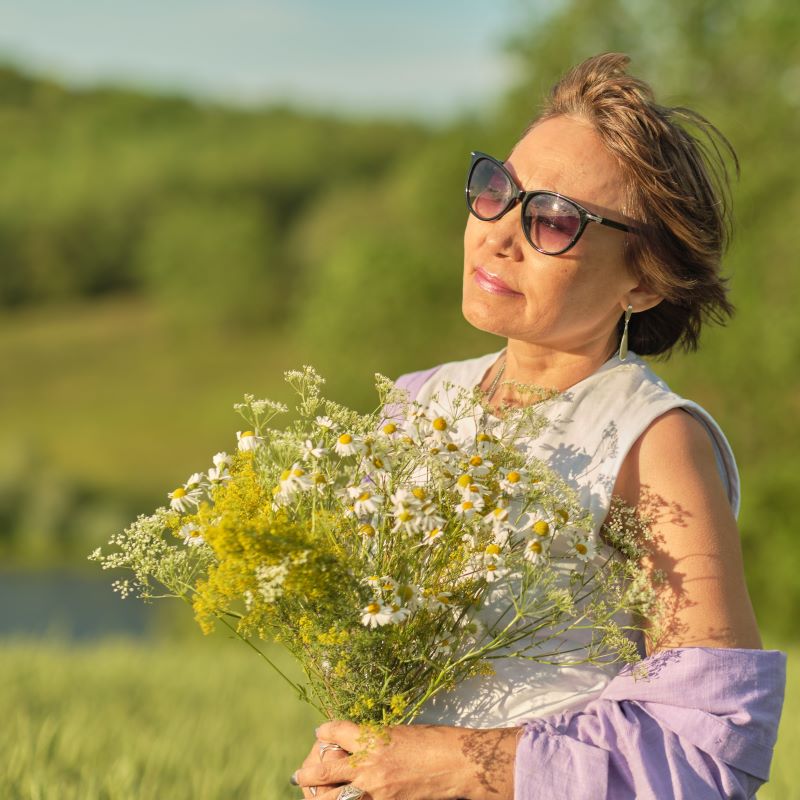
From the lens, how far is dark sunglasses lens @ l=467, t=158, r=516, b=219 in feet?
6.62

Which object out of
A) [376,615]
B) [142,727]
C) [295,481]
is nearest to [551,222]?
[295,481]

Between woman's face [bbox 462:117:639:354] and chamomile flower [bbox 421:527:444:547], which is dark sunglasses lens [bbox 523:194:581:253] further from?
chamomile flower [bbox 421:527:444:547]

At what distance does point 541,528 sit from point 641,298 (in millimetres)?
626

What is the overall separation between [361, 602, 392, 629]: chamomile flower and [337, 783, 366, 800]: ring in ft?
1.15

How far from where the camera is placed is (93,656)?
25.2ft

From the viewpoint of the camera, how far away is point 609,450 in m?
1.89

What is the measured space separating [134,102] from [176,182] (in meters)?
18.2

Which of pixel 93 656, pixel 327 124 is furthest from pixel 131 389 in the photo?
pixel 93 656

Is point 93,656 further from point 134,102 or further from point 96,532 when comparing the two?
point 134,102

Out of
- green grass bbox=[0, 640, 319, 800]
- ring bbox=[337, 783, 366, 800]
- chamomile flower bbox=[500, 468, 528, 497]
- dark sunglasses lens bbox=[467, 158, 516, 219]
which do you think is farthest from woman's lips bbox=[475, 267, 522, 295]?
green grass bbox=[0, 640, 319, 800]

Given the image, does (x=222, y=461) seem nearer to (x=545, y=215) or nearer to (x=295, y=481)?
(x=295, y=481)

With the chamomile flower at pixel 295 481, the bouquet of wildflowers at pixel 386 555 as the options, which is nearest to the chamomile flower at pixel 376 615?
the bouquet of wildflowers at pixel 386 555

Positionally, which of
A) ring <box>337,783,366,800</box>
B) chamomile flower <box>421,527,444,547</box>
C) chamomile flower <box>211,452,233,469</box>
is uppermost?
chamomile flower <box>211,452,233,469</box>

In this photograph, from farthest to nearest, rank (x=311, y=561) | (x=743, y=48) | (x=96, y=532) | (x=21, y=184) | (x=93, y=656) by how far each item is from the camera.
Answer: (x=21, y=184), (x=96, y=532), (x=743, y=48), (x=93, y=656), (x=311, y=561)
